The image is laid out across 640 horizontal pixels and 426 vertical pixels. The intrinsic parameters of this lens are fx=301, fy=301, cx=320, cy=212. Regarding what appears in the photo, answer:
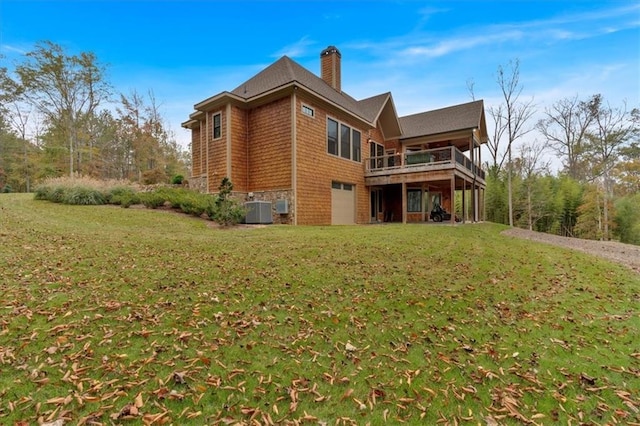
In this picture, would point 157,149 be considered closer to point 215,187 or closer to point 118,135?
point 118,135

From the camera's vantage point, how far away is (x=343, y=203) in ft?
47.5

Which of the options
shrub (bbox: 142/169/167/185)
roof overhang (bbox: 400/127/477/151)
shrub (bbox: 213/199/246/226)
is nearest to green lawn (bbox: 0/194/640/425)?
shrub (bbox: 213/199/246/226)

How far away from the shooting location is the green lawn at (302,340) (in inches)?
84.0

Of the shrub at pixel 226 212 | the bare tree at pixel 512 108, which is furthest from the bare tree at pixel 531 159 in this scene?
the shrub at pixel 226 212

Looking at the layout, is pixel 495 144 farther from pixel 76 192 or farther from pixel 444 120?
pixel 76 192

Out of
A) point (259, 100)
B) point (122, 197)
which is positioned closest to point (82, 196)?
point (122, 197)

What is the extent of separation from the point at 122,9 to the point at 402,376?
14.8 metres

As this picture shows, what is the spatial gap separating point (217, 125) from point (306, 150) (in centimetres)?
429

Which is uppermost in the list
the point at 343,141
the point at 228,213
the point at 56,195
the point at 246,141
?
the point at 343,141

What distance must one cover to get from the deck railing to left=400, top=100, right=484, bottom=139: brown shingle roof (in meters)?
2.22

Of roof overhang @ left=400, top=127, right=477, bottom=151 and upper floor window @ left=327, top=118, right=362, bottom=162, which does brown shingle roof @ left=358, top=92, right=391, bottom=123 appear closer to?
upper floor window @ left=327, top=118, right=362, bottom=162

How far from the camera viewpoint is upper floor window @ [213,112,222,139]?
13086 mm

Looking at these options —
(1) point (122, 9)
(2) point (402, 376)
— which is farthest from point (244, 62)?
(2) point (402, 376)

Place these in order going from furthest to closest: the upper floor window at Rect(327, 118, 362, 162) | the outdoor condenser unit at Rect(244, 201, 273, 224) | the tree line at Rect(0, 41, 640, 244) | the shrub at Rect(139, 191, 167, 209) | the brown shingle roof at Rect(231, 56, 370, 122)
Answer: the tree line at Rect(0, 41, 640, 244) < the upper floor window at Rect(327, 118, 362, 162) < the brown shingle roof at Rect(231, 56, 370, 122) < the shrub at Rect(139, 191, 167, 209) < the outdoor condenser unit at Rect(244, 201, 273, 224)
